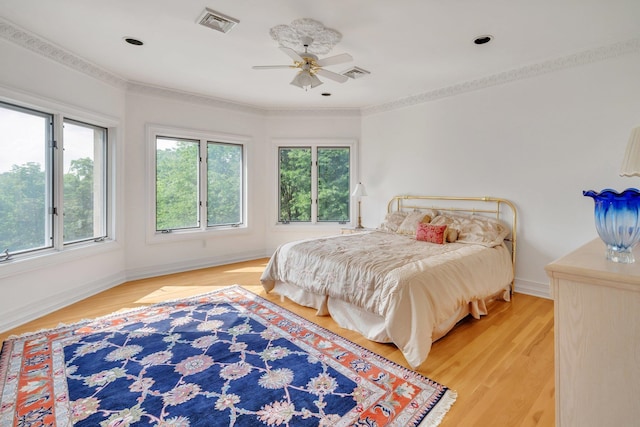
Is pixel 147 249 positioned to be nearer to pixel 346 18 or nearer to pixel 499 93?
pixel 346 18

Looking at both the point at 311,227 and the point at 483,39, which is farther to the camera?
the point at 311,227

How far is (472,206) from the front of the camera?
14.5 ft

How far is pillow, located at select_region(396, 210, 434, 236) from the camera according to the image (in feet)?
14.6

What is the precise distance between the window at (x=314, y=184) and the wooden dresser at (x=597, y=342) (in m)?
5.00

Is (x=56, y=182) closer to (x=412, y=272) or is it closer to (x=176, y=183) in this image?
(x=176, y=183)

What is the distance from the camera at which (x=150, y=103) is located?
4699mm

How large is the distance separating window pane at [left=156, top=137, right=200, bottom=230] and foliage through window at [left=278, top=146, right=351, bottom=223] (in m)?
1.58

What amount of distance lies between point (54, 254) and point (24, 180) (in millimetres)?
831

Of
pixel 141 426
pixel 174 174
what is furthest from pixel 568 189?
pixel 174 174

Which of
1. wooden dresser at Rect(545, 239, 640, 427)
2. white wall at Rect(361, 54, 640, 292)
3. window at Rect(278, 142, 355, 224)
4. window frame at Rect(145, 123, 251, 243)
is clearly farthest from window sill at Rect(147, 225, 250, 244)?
wooden dresser at Rect(545, 239, 640, 427)

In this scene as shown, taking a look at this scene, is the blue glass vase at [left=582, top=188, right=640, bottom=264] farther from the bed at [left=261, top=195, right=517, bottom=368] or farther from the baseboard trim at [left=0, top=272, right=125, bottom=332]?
the baseboard trim at [left=0, top=272, right=125, bottom=332]

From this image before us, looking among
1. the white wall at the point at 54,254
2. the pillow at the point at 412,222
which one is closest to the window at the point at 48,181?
the white wall at the point at 54,254

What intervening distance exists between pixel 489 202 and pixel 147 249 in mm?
5001

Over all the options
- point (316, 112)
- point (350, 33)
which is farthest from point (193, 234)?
point (350, 33)
